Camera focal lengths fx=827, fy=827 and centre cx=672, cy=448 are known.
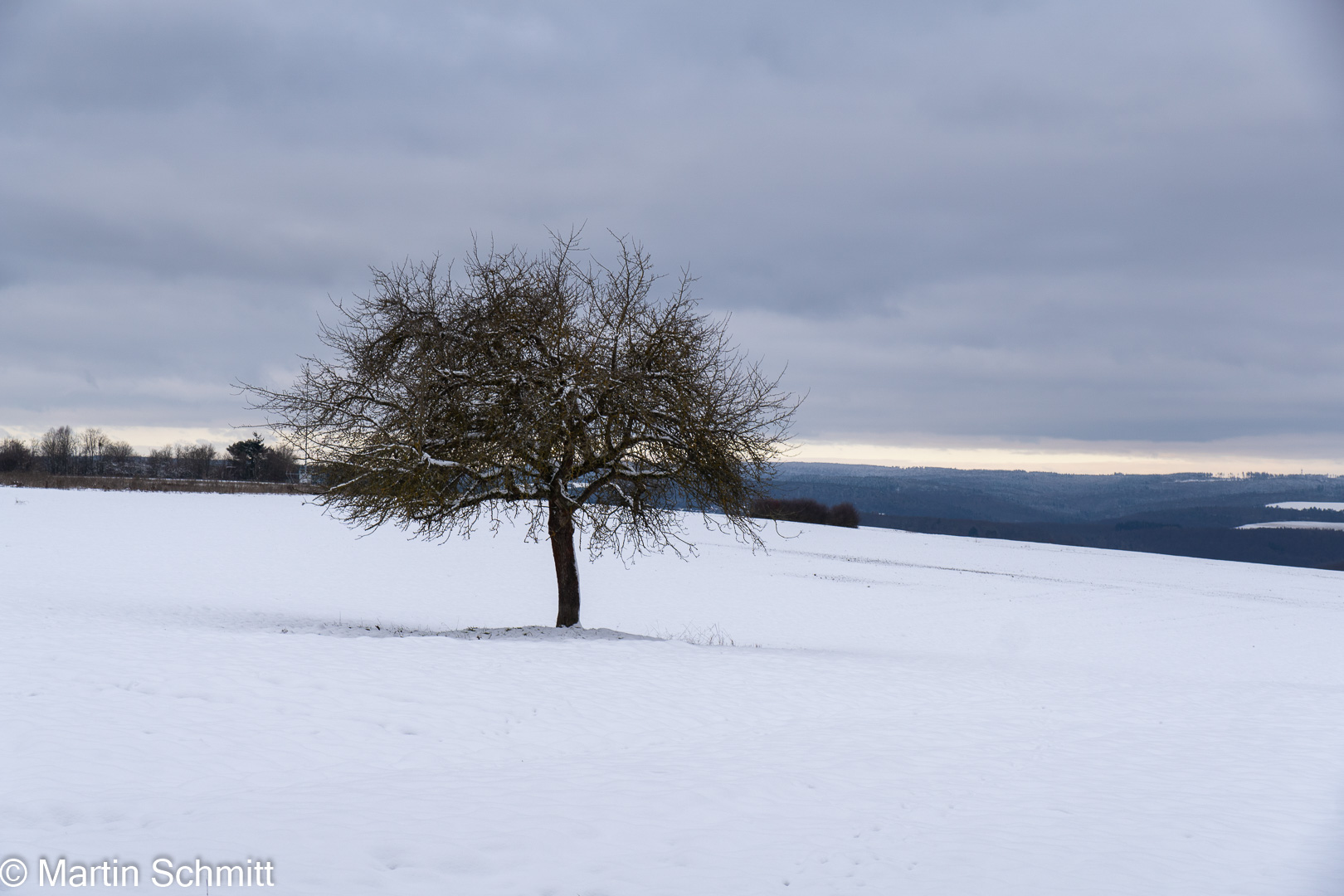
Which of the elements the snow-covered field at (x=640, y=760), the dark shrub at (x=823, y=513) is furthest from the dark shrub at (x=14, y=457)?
the snow-covered field at (x=640, y=760)

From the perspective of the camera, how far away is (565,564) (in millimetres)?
19281

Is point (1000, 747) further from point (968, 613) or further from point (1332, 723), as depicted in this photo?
point (968, 613)

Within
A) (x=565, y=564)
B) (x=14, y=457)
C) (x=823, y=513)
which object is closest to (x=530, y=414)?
(x=565, y=564)

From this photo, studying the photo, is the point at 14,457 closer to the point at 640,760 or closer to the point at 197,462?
the point at 197,462

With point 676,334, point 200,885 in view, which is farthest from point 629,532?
point 200,885

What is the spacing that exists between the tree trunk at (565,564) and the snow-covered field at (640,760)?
269 centimetres

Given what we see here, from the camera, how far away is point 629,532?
64.6 ft

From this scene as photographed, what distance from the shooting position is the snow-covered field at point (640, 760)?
6633 mm

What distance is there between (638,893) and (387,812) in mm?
2523

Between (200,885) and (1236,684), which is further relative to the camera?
(1236,684)

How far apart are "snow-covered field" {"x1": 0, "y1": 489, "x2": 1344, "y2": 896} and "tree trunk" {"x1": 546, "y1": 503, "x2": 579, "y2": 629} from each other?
269 centimetres

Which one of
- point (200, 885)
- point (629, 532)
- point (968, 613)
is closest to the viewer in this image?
point (200, 885)

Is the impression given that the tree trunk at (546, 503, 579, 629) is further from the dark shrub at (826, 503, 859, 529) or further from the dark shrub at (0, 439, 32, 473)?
the dark shrub at (0, 439, 32, 473)

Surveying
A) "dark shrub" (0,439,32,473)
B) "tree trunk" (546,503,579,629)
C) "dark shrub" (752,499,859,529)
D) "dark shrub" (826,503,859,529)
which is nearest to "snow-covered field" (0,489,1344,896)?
"tree trunk" (546,503,579,629)
